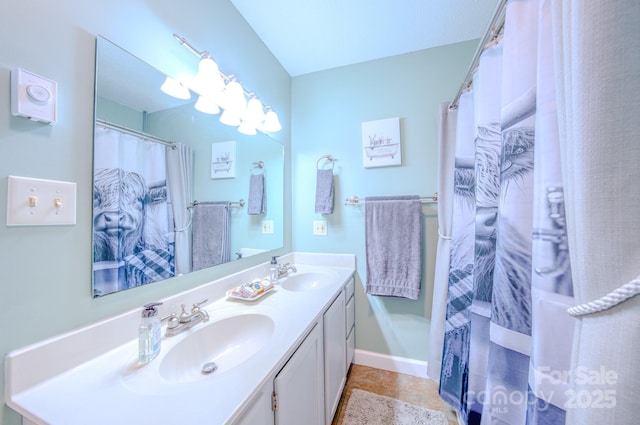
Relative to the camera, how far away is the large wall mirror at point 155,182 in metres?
0.70

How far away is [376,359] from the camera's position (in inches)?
66.3

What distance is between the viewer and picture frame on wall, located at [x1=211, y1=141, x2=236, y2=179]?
1.14 m

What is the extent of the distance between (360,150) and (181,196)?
49.7 inches

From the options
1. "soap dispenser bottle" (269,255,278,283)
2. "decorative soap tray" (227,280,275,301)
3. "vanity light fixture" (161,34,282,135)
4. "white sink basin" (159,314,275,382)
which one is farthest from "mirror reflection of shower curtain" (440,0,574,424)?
"vanity light fixture" (161,34,282,135)

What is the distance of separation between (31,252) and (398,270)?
1.66 m

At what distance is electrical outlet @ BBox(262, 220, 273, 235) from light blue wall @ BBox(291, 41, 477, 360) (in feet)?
1.08

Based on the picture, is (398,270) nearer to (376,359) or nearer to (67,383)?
(376,359)

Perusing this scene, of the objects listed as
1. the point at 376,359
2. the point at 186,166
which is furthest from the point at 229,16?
the point at 376,359

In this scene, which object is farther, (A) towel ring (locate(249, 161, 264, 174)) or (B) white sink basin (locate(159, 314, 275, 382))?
(A) towel ring (locate(249, 161, 264, 174))

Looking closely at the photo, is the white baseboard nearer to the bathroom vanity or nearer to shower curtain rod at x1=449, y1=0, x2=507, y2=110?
the bathroom vanity

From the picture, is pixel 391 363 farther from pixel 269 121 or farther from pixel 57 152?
pixel 57 152

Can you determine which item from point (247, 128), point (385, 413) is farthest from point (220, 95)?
point (385, 413)

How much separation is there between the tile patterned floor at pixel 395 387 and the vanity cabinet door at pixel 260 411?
916mm

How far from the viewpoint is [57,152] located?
1.95 ft
